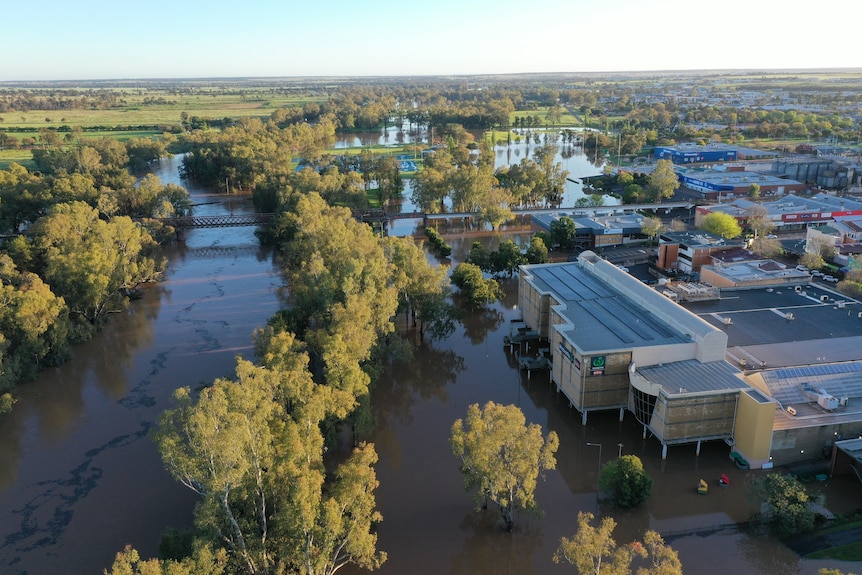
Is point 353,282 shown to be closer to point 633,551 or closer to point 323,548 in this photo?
point 323,548

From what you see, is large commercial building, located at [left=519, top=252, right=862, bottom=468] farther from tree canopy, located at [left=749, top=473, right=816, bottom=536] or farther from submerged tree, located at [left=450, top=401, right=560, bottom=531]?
submerged tree, located at [left=450, top=401, right=560, bottom=531]

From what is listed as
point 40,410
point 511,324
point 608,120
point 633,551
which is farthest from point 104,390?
point 608,120

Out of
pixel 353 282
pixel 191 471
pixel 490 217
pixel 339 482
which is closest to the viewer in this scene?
pixel 191 471

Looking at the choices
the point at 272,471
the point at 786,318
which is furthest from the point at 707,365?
the point at 272,471

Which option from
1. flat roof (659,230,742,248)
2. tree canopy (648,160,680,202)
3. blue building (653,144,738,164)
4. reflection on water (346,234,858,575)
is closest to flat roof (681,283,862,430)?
reflection on water (346,234,858,575)

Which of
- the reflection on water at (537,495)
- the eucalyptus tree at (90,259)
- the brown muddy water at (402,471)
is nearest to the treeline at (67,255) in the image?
the eucalyptus tree at (90,259)
